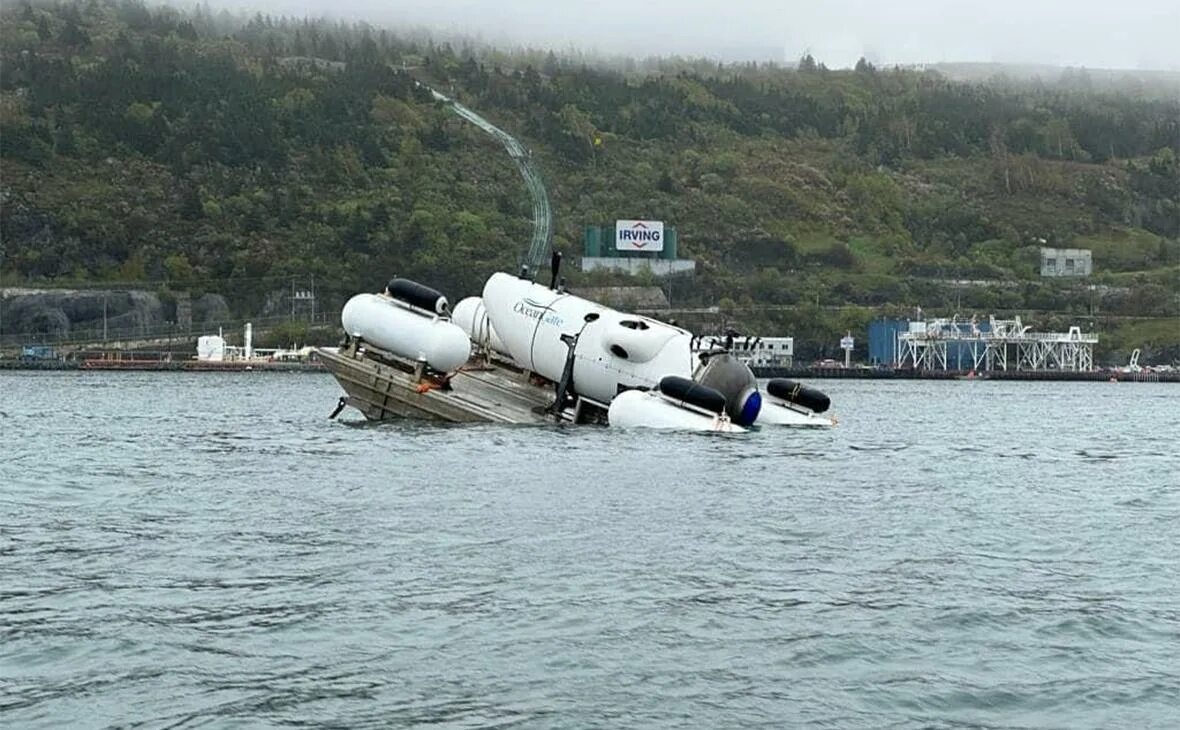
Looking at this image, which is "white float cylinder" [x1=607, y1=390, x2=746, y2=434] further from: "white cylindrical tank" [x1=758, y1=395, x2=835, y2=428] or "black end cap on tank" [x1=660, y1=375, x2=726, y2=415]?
"white cylindrical tank" [x1=758, y1=395, x2=835, y2=428]

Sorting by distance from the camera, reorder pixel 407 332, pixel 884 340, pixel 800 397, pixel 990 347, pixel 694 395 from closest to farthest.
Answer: pixel 694 395 < pixel 407 332 < pixel 800 397 < pixel 884 340 < pixel 990 347

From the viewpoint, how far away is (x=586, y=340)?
164ft

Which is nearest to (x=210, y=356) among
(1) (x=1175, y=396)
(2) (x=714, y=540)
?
(1) (x=1175, y=396)

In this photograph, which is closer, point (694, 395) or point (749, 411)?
point (694, 395)

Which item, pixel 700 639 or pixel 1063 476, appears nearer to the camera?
pixel 700 639

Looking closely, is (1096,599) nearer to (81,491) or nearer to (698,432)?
(81,491)

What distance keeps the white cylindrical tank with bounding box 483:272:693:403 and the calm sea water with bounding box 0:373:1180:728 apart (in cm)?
228

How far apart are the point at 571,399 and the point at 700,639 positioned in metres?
29.6

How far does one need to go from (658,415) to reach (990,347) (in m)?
141

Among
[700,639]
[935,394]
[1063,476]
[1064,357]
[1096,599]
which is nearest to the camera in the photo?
[700,639]

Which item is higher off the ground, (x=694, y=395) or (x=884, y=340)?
(x=694, y=395)

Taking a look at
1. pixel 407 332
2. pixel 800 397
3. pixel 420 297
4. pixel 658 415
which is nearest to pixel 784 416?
pixel 800 397

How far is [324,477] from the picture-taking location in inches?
1534

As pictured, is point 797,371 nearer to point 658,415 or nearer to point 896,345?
point 896,345
